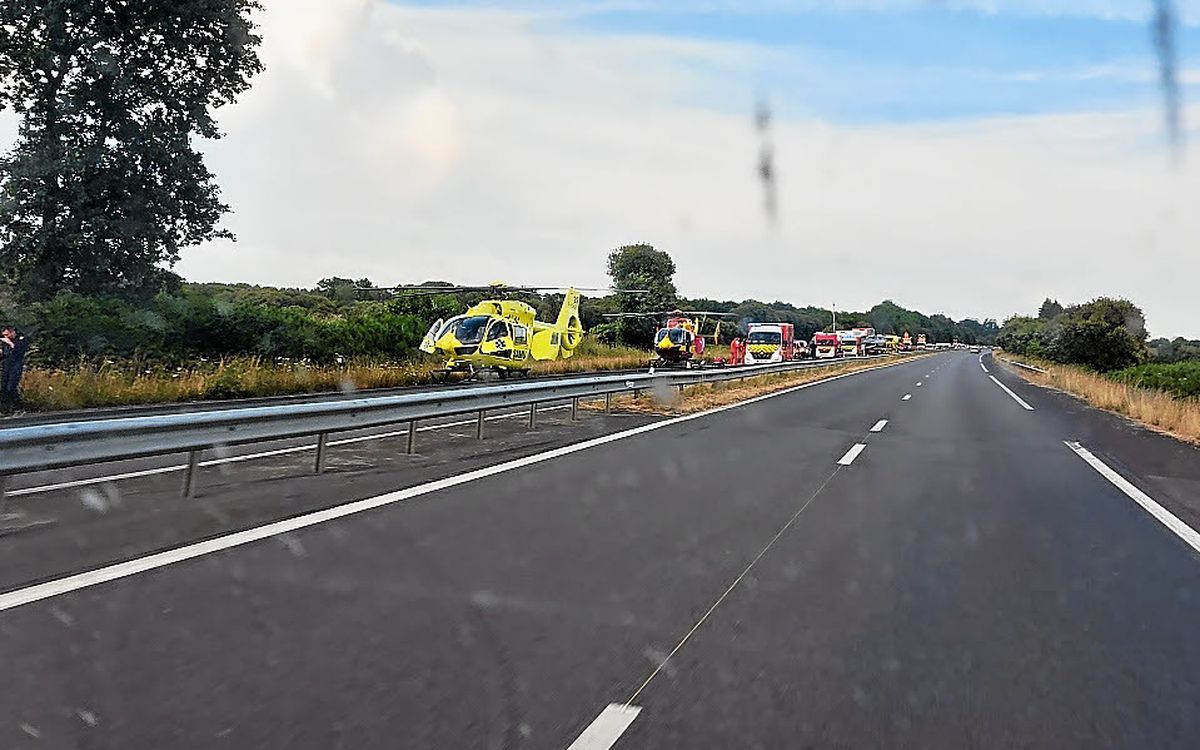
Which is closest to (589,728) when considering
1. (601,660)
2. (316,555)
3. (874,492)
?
(601,660)

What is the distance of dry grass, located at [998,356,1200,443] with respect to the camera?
18797 mm

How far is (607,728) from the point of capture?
360 cm

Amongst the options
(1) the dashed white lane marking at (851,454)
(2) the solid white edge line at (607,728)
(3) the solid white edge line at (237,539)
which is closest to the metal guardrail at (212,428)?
(3) the solid white edge line at (237,539)

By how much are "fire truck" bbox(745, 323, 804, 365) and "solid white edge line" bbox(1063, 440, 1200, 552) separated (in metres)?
41.2

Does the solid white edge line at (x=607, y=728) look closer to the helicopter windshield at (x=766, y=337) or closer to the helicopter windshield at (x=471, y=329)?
the helicopter windshield at (x=471, y=329)

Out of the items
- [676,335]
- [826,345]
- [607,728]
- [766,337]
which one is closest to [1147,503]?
[607,728]

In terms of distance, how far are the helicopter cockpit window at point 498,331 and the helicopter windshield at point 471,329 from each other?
26 centimetres

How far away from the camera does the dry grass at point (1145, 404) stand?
1880 cm

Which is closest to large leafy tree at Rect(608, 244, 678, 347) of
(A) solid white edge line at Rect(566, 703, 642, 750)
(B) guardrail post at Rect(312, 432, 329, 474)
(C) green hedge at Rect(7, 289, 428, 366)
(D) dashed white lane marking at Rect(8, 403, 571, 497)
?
(C) green hedge at Rect(7, 289, 428, 366)

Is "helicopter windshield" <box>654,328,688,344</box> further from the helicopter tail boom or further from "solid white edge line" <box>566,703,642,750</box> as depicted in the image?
"solid white edge line" <box>566,703,642,750</box>

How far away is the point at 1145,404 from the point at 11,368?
24.5 meters

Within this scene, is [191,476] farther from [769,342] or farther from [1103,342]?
[769,342]

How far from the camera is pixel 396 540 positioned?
6.79 meters

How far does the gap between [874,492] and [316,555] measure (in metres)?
5.91
